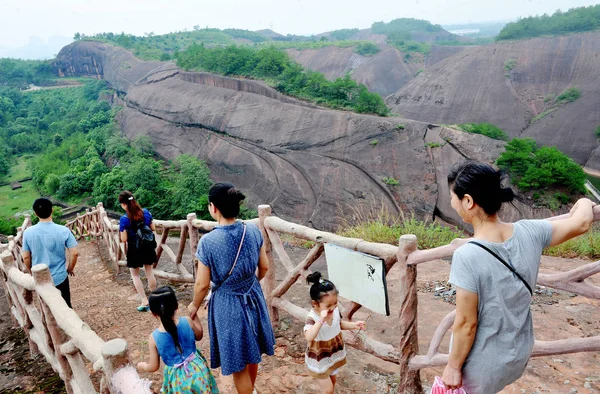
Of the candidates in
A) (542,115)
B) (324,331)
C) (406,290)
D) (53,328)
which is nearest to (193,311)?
(324,331)

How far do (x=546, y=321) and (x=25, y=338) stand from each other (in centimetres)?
531

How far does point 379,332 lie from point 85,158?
29.4m

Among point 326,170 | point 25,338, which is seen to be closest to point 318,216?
point 326,170

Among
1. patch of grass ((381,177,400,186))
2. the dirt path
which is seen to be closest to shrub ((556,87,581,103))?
patch of grass ((381,177,400,186))

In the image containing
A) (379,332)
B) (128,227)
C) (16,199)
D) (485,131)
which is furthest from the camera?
(16,199)

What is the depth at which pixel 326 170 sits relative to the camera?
62.1ft

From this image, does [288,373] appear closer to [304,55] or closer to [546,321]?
[546,321]

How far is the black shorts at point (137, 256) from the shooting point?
4.46 m

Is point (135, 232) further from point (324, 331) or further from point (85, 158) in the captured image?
point (85, 158)

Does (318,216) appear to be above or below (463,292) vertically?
below

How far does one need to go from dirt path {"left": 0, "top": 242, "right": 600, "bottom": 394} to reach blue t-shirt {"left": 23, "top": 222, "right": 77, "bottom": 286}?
0.95 metres

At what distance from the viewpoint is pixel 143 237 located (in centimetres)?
442

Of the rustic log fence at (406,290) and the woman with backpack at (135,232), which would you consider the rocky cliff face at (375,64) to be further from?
the rustic log fence at (406,290)

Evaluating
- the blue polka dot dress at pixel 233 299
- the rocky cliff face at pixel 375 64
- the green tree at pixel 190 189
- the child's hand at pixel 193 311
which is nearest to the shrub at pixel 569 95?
the rocky cliff face at pixel 375 64
